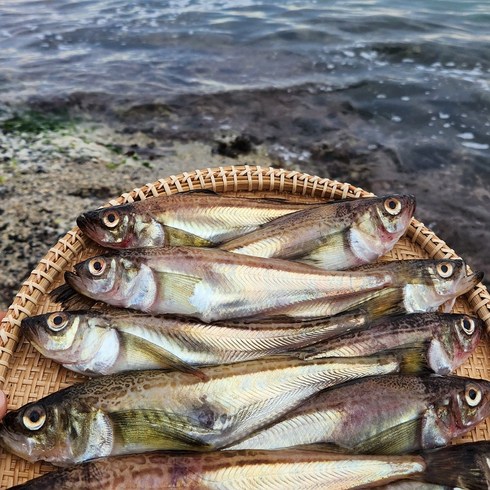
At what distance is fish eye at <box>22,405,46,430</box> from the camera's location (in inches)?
81.5

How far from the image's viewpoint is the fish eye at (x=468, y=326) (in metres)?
2.55

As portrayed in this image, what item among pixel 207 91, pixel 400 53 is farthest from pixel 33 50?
pixel 400 53

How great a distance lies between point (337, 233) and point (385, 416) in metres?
1.07

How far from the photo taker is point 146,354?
235 cm

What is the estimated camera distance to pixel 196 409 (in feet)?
7.04

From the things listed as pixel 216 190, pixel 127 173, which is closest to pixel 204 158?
pixel 127 173

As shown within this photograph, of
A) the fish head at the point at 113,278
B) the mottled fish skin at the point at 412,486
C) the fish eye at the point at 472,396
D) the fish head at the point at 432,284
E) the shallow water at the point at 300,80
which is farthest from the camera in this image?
the shallow water at the point at 300,80

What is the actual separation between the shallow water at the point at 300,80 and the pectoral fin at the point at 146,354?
3801mm

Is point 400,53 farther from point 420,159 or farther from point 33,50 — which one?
point 33,50

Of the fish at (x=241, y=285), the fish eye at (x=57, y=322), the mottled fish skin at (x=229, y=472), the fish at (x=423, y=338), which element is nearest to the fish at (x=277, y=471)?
the mottled fish skin at (x=229, y=472)

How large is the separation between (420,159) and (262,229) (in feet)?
14.5

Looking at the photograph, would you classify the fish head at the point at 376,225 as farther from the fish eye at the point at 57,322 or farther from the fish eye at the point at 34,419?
the fish eye at the point at 34,419

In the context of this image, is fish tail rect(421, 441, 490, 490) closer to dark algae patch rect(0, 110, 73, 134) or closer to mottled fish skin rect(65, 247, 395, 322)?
mottled fish skin rect(65, 247, 395, 322)

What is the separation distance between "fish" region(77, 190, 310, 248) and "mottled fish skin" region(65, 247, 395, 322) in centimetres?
24
